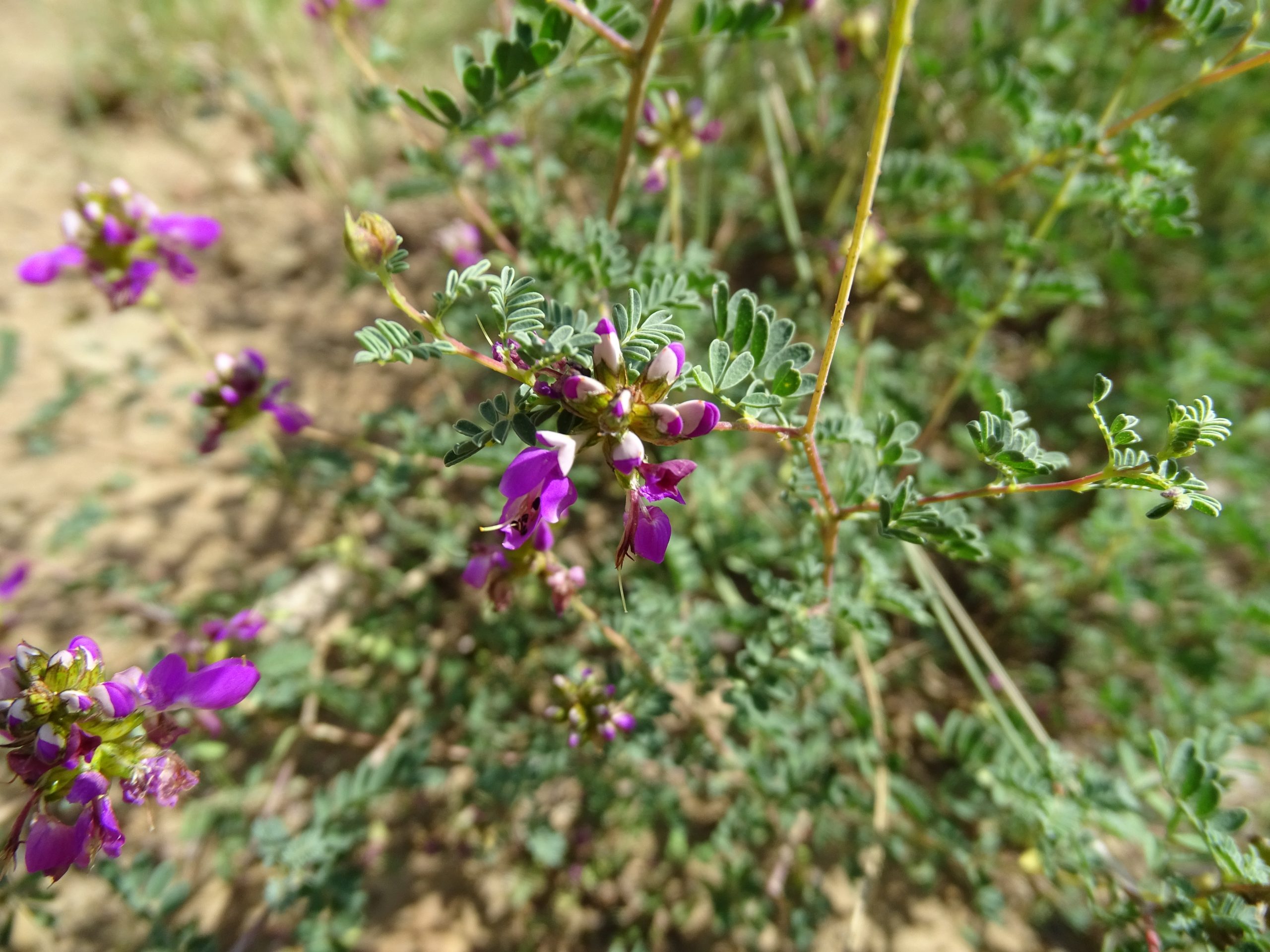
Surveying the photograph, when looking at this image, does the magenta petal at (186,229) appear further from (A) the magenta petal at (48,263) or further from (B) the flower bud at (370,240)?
(B) the flower bud at (370,240)

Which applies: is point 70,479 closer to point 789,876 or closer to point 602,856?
point 602,856

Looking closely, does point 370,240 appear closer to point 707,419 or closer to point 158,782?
point 707,419

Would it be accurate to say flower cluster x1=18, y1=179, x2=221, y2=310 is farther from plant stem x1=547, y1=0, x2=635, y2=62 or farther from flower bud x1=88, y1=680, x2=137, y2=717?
flower bud x1=88, y1=680, x2=137, y2=717

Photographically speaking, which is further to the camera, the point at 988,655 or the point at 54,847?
the point at 988,655

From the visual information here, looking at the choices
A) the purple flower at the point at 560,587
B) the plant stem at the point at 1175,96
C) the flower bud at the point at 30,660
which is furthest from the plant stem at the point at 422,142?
the plant stem at the point at 1175,96

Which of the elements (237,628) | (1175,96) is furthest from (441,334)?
(1175,96)

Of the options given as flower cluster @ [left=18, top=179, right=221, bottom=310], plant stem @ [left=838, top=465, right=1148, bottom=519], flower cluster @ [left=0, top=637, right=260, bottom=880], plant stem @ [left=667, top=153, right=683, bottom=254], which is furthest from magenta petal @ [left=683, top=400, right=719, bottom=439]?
flower cluster @ [left=18, top=179, right=221, bottom=310]
